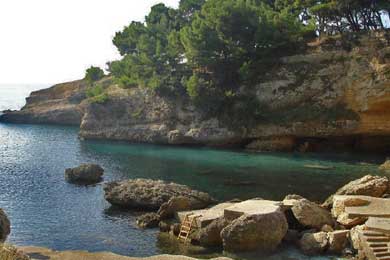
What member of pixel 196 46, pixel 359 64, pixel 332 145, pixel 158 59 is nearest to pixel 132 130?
pixel 158 59

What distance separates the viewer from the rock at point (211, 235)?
2306 cm

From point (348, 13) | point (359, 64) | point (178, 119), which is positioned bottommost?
point (178, 119)

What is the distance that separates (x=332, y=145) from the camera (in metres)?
58.7

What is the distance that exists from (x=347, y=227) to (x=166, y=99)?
148 feet

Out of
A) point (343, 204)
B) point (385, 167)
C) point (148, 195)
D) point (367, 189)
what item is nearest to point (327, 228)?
point (343, 204)

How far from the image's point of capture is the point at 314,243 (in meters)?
22.3

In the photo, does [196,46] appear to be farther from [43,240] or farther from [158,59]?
[43,240]

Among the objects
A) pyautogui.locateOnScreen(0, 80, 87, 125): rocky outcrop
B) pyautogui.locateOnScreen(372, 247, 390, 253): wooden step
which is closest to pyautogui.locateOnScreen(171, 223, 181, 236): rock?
pyautogui.locateOnScreen(372, 247, 390, 253): wooden step

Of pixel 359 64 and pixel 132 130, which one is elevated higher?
pixel 359 64

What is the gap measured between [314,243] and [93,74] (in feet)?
276

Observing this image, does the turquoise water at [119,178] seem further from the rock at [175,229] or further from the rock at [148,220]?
the rock at [175,229]

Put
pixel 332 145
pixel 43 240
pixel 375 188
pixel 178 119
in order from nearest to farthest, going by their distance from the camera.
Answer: pixel 43 240 < pixel 375 188 < pixel 332 145 < pixel 178 119

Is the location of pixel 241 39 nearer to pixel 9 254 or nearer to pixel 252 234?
pixel 252 234

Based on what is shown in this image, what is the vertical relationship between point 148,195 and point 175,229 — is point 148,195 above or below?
above
